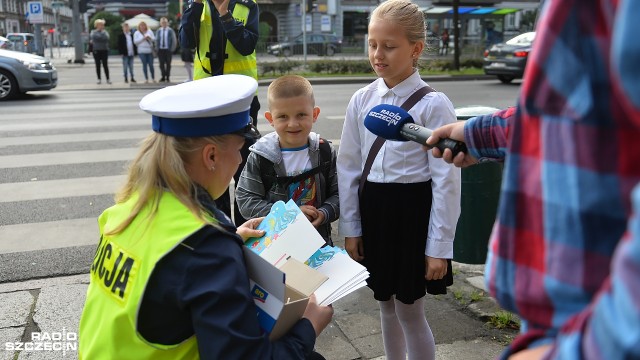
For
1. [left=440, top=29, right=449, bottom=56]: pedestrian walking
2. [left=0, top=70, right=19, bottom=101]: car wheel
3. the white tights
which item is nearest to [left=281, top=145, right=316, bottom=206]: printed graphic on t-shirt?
the white tights

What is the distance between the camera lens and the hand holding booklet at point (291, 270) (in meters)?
1.62

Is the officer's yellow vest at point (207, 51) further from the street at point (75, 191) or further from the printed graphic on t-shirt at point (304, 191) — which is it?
the printed graphic on t-shirt at point (304, 191)

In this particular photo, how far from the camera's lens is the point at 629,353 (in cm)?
67

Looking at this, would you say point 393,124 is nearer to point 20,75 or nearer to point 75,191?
point 75,191

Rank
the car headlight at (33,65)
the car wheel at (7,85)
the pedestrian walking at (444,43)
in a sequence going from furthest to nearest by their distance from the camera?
the pedestrian walking at (444,43)
the car headlight at (33,65)
the car wheel at (7,85)

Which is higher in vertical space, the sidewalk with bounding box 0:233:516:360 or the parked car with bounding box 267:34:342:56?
the parked car with bounding box 267:34:342:56

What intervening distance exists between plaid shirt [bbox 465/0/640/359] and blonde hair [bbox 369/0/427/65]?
168cm

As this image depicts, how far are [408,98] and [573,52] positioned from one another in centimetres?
176

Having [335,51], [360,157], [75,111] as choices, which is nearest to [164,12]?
[335,51]

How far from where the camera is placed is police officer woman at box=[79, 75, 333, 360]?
57.7 inches

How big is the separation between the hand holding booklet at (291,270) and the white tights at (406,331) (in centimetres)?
78

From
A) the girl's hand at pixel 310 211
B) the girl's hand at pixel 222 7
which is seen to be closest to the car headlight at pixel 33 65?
the girl's hand at pixel 222 7

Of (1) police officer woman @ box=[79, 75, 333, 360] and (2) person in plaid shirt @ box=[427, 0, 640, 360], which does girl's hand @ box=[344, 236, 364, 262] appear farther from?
(2) person in plaid shirt @ box=[427, 0, 640, 360]

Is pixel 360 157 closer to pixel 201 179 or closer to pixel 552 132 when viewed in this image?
pixel 201 179
